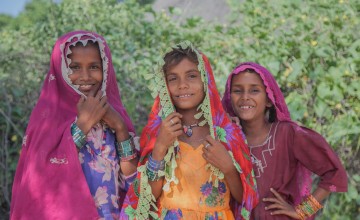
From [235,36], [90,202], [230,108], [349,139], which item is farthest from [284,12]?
[90,202]

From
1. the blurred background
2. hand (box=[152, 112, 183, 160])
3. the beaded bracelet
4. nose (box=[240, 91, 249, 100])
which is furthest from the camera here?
the blurred background

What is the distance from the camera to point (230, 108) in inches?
107

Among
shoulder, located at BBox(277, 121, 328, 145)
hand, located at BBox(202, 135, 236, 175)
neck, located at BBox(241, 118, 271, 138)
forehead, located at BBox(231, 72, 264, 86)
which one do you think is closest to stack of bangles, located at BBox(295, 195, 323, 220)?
shoulder, located at BBox(277, 121, 328, 145)

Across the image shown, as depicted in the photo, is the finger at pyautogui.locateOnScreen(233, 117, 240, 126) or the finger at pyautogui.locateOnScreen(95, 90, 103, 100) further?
the finger at pyautogui.locateOnScreen(233, 117, 240, 126)

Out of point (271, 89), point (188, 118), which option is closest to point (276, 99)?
point (271, 89)

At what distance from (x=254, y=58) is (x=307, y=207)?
1.96 meters

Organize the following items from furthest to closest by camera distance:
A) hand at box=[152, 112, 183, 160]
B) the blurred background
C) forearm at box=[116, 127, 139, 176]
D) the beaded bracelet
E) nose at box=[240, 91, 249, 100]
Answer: the blurred background < nose at box=[240, 91, 249, 100] < forearm at box=[116, 127, 139, 176] < the beaded bracelet < hand at box=[152, 112, 183, 160]

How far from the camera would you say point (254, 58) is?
14.2 feet

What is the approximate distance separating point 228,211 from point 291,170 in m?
0.40

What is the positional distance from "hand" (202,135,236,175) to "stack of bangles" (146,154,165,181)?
0.62 feet

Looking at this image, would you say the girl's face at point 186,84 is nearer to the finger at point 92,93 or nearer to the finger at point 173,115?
the finger at point 173,115

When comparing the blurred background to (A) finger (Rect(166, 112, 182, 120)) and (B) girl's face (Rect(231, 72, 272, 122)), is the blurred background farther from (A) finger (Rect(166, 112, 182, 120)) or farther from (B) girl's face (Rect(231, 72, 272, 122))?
(A) finger (Rect(166, 112, 182, 120))

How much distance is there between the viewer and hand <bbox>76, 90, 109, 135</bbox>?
7.79ft

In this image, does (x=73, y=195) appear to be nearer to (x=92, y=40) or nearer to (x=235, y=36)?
(x=92, y=40)
